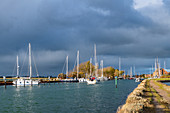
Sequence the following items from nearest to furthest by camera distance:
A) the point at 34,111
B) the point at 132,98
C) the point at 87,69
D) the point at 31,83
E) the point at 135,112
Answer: the point at 135,112, the point at 132,98, the point at 34,111, the point at 31,83, the point at 87,69

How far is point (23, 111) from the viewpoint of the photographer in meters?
29.6

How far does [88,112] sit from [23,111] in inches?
417

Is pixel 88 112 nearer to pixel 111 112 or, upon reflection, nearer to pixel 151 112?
pixel 111 112

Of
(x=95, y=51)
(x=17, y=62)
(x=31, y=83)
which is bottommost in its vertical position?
(x=31, y=83)

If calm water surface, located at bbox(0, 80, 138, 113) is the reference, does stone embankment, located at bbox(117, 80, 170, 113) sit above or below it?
above

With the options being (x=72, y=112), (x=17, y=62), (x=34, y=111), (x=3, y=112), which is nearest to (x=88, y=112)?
(x=72, y=112)

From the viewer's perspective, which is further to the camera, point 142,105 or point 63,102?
point 63,102

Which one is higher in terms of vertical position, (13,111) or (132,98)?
(132,98)

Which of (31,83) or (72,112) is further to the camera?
(31,83)

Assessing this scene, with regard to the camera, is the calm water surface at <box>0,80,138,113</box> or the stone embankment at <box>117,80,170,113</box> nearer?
the stone embankment at <box>117,80,170,113</box>

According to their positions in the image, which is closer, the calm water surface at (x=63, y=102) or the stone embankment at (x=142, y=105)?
the stone embankment at (x=142, y=105)

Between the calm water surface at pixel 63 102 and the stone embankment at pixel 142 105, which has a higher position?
the stone embankment at pixel 142 105

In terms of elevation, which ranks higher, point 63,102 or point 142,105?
point 142,105

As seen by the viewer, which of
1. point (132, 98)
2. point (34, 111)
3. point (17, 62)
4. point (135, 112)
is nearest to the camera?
point (135, 112)
